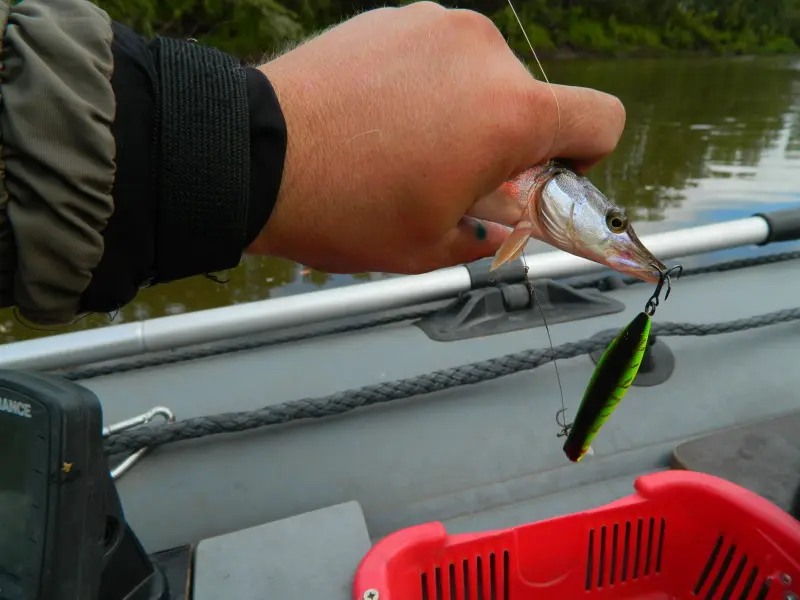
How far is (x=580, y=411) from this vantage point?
100 cm

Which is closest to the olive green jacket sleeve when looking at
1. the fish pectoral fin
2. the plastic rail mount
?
the fish pectoral fin

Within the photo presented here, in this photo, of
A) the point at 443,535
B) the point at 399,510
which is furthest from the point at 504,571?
the point at 399,510

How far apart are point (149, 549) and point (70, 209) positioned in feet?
2.89

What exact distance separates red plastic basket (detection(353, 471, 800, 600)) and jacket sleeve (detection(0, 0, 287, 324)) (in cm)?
64

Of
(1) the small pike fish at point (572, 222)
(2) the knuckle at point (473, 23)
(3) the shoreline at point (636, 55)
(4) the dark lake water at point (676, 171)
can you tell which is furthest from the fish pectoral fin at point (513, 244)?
(3) the shoreline at point (636, 55)

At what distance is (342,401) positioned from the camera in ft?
5.17

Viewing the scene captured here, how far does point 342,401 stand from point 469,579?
0.54m

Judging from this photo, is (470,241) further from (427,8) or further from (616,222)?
(427,8)

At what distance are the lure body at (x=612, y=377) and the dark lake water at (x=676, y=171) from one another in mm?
2290

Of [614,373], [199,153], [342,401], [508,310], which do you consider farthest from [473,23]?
[508,310]

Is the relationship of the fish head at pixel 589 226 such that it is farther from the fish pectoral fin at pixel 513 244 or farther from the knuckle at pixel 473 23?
the knuckle at pixel 473 23

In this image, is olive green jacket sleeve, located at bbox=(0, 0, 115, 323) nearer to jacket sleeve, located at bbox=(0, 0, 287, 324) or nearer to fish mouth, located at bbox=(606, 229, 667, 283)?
jacket sleeve, located at bbox=(0, 0, 287, 324)

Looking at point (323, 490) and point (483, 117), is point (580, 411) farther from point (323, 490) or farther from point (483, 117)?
point (323, 490)

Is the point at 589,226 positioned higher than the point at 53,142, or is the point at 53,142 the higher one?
the point at 53,142
